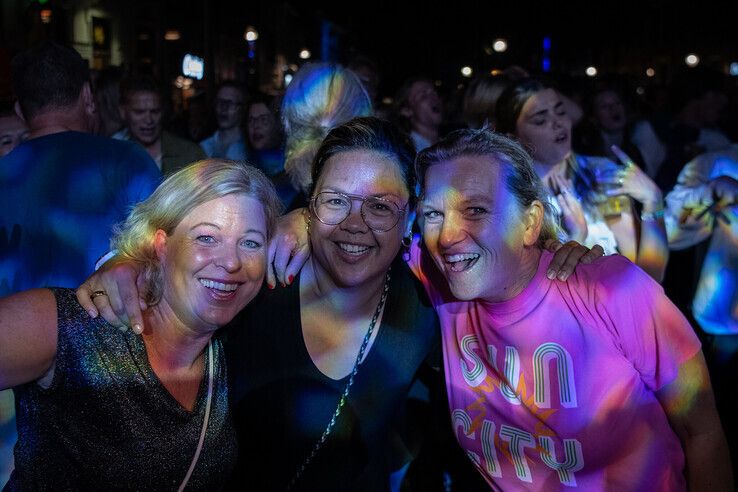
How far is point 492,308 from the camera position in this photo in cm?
213

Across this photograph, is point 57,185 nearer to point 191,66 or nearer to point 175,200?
point 175,200

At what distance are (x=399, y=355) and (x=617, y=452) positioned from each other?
751 mm

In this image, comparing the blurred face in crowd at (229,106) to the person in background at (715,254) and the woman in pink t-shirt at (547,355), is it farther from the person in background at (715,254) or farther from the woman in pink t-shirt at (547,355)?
the woman in pink t-shirt at (547,355)

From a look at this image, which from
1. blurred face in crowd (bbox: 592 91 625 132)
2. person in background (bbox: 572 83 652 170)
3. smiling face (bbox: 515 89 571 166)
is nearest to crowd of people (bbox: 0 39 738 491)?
smiling face (bbox: 515 89 571 166)

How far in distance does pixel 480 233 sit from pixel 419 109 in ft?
10.6

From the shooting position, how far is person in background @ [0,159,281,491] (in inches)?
71.8

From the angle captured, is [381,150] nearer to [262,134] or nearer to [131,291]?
[131,291]

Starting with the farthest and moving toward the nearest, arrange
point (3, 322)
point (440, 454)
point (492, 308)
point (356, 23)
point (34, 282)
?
point (356, 23), point (440, 454), point (34, 282), point (492, 308), point (3, 322)

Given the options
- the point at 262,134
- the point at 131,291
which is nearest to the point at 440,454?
the point at 131,291

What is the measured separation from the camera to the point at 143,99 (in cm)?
477

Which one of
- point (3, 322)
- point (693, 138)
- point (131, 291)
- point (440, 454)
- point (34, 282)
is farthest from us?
point (693, 138)

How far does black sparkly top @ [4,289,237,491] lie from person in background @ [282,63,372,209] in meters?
1.34

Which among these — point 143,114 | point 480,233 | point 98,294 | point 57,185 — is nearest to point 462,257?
point 480,233

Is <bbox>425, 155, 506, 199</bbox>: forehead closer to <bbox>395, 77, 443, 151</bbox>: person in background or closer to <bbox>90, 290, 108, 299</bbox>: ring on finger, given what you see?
<bbox>90, 290, 108, 299</bbox>: ring on finger
